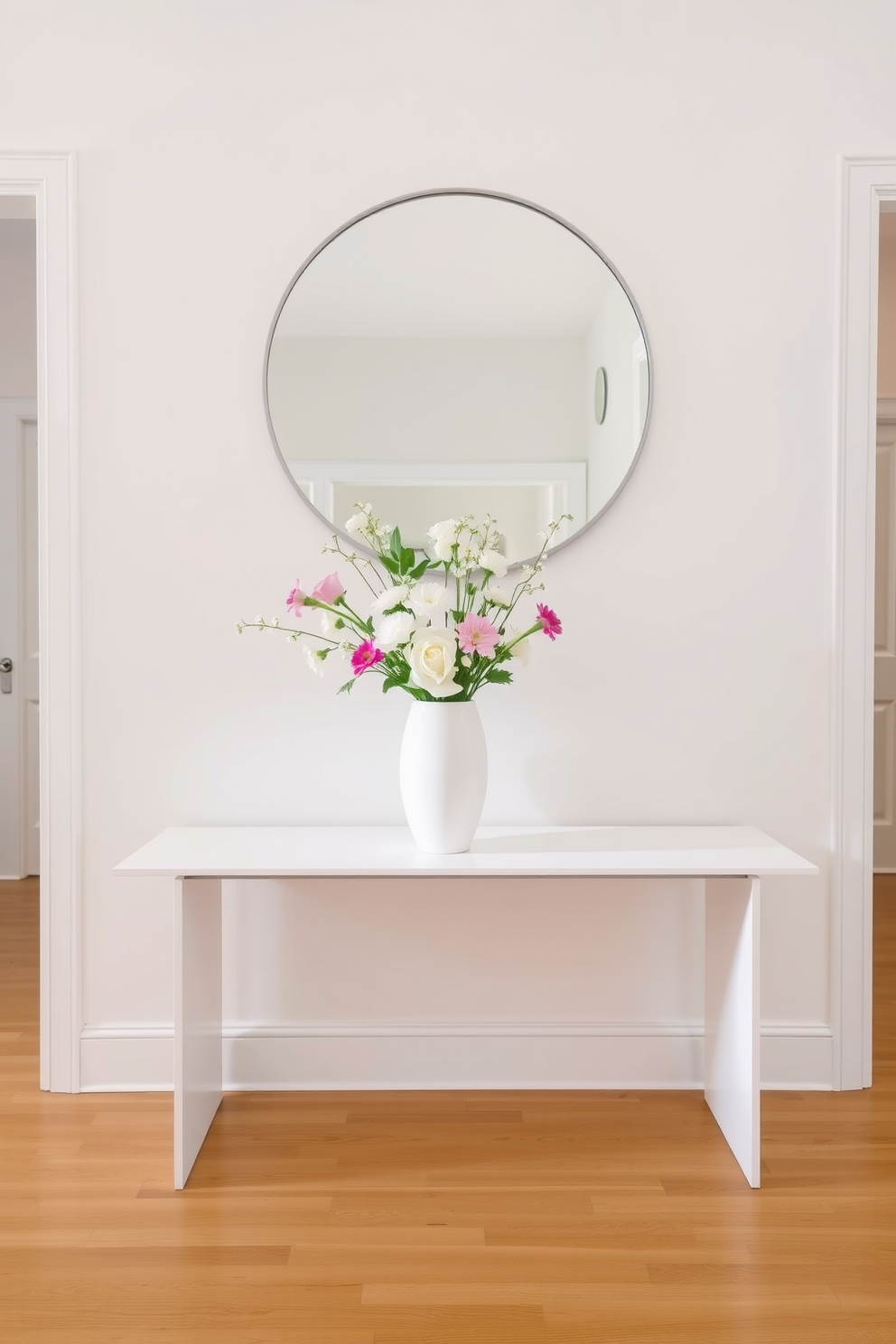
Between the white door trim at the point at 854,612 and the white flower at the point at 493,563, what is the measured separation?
2.71ft

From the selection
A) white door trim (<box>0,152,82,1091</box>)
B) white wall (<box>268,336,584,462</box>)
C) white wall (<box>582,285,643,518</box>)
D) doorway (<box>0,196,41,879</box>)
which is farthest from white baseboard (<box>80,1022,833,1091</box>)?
doorway (<box>0,196,41,879</box>)

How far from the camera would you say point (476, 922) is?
89.4 inches

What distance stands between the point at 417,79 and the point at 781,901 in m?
2.05

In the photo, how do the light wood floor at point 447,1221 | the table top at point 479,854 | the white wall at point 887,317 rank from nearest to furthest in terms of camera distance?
the light wood floor at point 447,1221
the table top at point 479,854
the white wall at point 887,317

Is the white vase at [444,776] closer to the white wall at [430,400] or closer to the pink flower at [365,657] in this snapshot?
the pink flower at [365,657]

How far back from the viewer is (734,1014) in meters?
1.97

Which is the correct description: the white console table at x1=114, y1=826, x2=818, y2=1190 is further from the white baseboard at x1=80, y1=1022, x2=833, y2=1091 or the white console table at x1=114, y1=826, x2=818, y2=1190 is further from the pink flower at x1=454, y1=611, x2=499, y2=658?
the pink flower at x1=454, y1=611, x2=499, y2=658

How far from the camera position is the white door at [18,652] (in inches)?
161

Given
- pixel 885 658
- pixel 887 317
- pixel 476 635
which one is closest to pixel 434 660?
pixel 476 635

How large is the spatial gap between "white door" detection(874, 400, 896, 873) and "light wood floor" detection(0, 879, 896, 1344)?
84.2 inches

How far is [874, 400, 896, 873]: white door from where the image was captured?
417cm

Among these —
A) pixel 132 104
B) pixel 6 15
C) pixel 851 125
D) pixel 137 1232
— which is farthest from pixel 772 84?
pixel 137 1232

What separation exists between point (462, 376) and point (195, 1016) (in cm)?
149

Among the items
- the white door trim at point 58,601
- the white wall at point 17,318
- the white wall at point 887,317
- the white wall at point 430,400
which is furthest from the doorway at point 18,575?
the white wall at point 887,317
